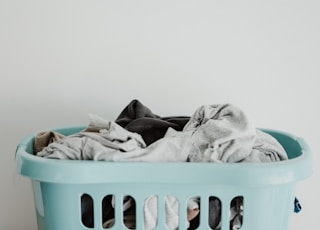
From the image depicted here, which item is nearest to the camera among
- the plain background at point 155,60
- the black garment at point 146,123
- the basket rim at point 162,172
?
the basket rim at point 162,172

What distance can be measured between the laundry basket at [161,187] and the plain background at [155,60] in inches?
13.5

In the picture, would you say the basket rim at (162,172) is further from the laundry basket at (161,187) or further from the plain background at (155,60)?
the plain background at (155,60)

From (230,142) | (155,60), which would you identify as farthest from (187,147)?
(155,60)

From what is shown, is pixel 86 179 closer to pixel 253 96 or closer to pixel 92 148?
pixel 92 148

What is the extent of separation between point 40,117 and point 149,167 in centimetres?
47

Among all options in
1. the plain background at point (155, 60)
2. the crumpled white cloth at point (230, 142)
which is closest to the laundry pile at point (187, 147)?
the crumpled white cloth at point (230, 142)

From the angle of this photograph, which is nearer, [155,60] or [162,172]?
[162,172]

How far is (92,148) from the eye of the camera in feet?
2.43

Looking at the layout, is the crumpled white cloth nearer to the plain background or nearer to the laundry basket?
the laundry basket

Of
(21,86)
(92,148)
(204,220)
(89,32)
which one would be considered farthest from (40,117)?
(204,220)

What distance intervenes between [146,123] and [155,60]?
270 mm

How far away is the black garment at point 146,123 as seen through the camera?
2.76 ft

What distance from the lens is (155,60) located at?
109 cm

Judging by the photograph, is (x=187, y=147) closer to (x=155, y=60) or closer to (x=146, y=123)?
(x=146, y=123)
